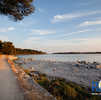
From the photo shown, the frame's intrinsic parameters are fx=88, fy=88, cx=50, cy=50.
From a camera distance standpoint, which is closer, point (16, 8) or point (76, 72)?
point (16, 8)

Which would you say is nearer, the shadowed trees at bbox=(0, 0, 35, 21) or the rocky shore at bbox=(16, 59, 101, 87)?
the shadowed trees at bbox=(0, 0, 35, 21)

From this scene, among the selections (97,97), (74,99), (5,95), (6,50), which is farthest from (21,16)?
(6,50)

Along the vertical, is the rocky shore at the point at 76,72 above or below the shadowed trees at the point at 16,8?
below

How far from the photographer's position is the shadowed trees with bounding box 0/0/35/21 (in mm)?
5389

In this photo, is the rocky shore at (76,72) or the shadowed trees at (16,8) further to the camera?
the rocky shore at (76,72)

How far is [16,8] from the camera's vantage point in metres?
5.87

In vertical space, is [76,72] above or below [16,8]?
below

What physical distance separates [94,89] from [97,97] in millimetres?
628

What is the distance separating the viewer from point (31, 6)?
5969 mm

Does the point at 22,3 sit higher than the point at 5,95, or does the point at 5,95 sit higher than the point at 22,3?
the point at 22,3

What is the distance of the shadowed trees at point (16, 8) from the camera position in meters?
5.39

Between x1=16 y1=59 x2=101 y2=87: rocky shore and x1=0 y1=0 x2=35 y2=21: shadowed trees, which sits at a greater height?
x1=0 y1=0 x2=35 y2=21: shadowed trees

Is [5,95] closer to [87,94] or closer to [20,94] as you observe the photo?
[20,94]

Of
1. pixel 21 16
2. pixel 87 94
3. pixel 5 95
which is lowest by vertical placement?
pixel 87 94
